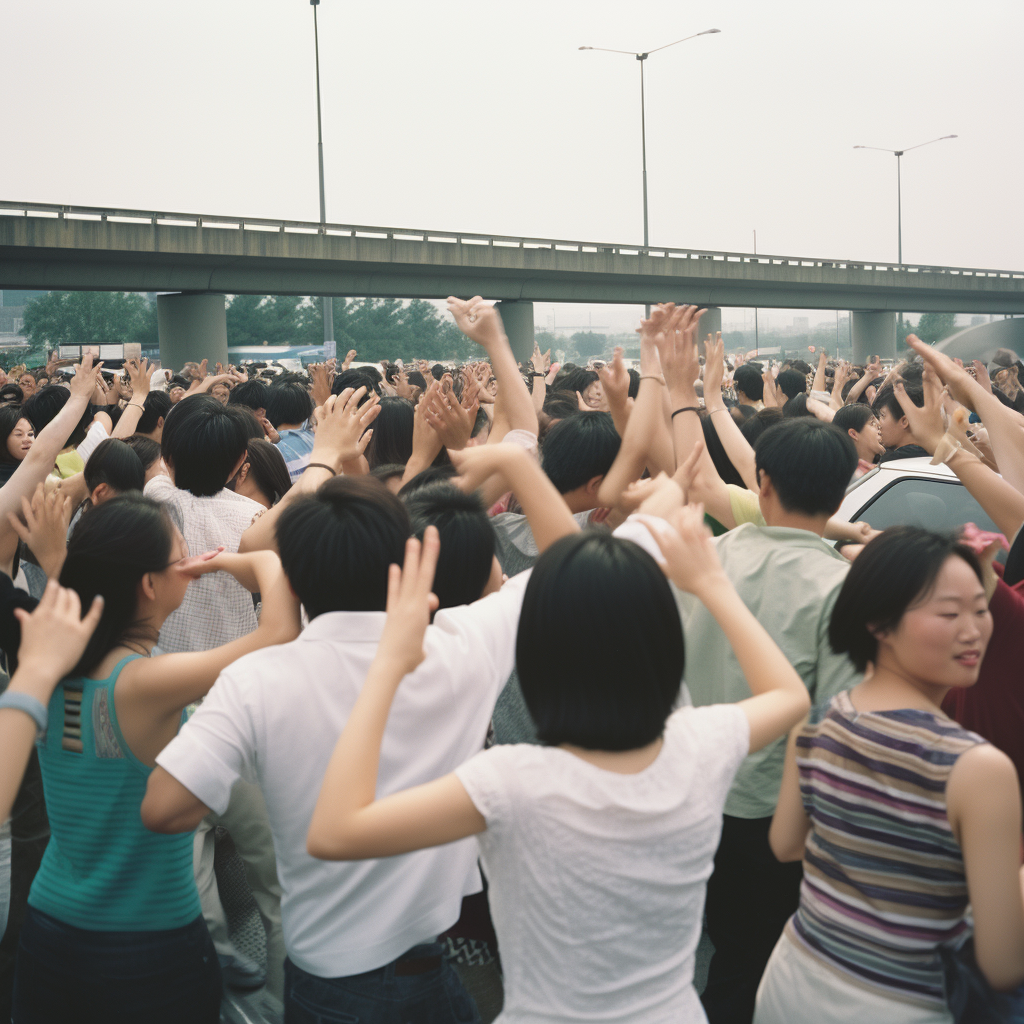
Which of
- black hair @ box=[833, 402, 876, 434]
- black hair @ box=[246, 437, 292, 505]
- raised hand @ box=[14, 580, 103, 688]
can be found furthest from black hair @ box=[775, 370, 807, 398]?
raised hand @ box=[14, 580, 103, 688]

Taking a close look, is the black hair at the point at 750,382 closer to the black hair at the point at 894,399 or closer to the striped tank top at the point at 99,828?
the black hair at the point at 894,399

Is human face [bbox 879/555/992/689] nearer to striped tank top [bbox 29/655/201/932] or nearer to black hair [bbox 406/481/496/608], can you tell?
black hair [bbox 406/481/496/608]

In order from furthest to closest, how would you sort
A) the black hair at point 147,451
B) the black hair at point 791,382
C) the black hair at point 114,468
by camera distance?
the black hair at point 791,382
the black hair at point 147,451
the black hair at point 114,468

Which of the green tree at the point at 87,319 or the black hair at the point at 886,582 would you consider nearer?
the black hair at the point at 886,582

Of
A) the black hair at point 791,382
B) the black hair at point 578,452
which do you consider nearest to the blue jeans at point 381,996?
the black hair at point 578,452

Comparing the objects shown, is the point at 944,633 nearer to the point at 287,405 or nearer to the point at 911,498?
the point at 911,498

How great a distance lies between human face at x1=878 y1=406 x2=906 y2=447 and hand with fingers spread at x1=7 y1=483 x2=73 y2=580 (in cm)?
480

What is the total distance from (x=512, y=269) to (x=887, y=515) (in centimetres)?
3725

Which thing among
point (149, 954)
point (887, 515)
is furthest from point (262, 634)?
point (887, 515)

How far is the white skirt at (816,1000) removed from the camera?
6.53ft

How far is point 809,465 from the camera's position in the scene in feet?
10.2

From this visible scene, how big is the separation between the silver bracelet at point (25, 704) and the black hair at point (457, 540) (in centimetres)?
106

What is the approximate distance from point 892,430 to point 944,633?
4.42m

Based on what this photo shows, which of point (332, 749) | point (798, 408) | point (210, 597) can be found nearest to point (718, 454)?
point (798, 408)
